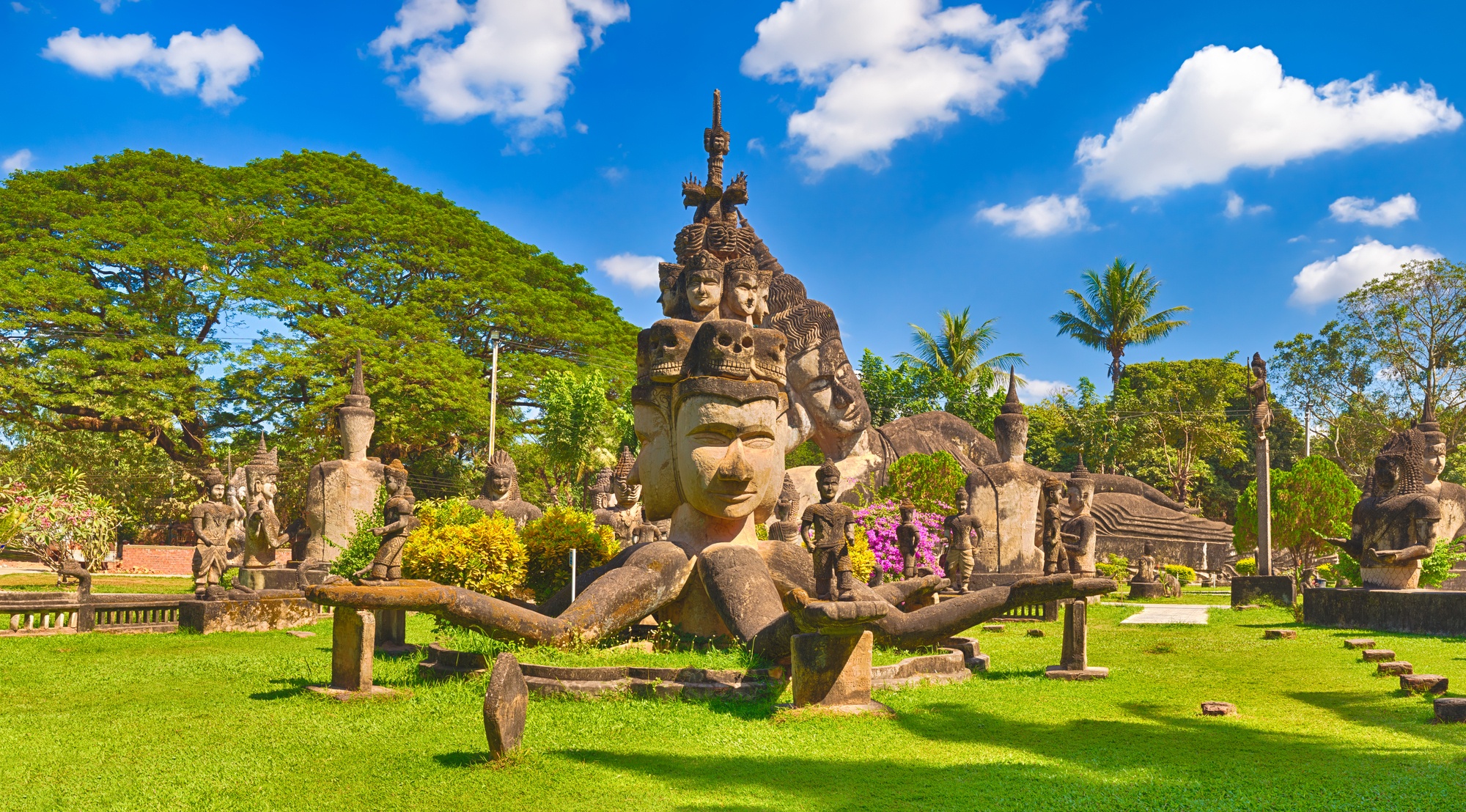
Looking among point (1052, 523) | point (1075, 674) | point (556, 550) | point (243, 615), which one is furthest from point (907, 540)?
point (243, 615)

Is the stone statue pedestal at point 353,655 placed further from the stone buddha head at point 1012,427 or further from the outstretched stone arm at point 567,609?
the stone buddha head at point 1012,427

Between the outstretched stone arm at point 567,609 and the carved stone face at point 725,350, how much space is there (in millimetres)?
1618

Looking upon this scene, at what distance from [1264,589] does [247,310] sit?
92.4 ft

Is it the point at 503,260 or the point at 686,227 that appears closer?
the point at 686,227

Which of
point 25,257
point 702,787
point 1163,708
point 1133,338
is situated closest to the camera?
point 702,787

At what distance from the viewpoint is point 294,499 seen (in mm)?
29172

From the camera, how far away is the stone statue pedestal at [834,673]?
6.53 metres

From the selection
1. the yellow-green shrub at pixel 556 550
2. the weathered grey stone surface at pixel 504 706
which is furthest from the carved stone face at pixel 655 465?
the weathered grey stone surface at pixel 504 706

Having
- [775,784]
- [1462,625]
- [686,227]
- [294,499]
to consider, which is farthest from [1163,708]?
[294,499]

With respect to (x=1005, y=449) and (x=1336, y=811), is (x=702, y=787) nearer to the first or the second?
(x=1336, y=811)

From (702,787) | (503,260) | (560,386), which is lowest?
(702,787)

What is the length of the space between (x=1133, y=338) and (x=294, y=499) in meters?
32.3

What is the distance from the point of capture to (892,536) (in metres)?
15.5

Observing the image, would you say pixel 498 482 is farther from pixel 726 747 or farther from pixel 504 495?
pixel 726 747
